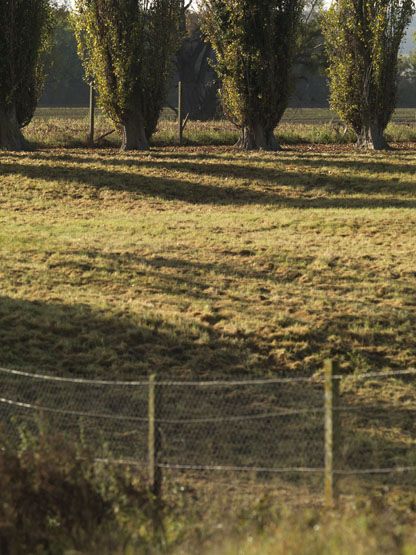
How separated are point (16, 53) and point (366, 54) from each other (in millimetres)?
11044

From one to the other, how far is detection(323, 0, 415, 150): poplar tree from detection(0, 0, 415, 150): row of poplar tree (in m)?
0.03

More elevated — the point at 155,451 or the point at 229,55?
the point at 229,55

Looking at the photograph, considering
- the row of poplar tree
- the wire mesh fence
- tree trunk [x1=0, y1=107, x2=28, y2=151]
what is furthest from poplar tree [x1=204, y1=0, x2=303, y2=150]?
the wire mesh fence

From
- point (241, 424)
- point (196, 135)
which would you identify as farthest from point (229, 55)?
point (241, 424)

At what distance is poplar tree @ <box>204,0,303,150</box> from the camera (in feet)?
110

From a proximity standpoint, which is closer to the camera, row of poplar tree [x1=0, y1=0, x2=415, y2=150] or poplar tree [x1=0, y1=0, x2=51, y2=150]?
poplar tree [x1=0, y1=0, x2=51, y2=150]

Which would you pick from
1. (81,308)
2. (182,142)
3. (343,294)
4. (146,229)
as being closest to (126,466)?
(81,308)

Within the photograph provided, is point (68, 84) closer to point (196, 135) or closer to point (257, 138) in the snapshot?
point (196, 135)

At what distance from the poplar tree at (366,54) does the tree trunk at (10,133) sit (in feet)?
34.5

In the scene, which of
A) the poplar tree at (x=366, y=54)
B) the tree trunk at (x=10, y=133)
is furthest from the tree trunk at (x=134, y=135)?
the poplar tree at (x=366, y=54)

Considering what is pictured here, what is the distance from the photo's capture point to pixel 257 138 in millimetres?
35656

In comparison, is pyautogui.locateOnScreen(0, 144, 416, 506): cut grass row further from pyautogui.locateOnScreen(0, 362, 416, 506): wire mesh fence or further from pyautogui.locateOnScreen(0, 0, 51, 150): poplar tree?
pyautogui.locateOnScreen(0, 0, 51, 150): poplar tree

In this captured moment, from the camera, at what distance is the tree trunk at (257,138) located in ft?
117

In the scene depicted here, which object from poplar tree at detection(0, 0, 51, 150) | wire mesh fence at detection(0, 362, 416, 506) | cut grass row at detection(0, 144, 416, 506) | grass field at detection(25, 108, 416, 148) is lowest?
wire mesh fence at detection(0, 362, 416, 506)
